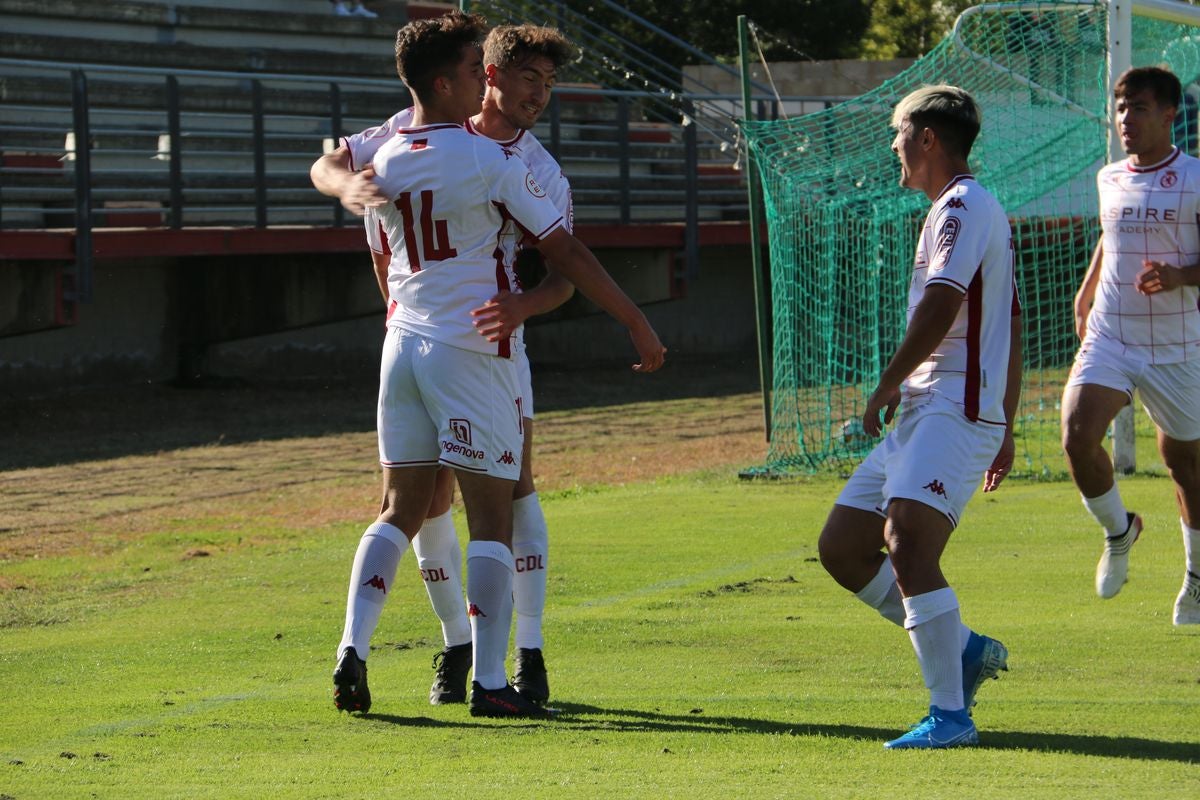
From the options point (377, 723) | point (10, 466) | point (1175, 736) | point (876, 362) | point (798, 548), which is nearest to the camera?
point (1175, 736)

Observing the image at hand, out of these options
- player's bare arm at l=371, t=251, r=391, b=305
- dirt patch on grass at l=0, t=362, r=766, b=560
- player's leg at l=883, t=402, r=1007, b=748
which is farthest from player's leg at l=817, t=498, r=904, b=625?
dirt patch on grass at l=0, t=362, r=766, b=560

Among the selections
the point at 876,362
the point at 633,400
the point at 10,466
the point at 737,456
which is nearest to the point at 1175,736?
the point at 876,362

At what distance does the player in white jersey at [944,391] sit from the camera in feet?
16.6

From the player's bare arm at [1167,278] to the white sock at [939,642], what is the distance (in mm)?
2856

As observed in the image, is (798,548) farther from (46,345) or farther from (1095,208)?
(46,345)

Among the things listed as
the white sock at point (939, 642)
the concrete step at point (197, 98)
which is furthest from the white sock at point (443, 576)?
the concrete step at point (197, 98)

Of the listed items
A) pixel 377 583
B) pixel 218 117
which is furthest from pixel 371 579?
pixel 218 117

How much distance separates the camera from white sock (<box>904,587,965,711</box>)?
200 inches

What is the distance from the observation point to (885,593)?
5594mm

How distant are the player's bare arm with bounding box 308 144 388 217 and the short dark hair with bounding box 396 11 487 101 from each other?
341mm

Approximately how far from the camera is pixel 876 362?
1373cm

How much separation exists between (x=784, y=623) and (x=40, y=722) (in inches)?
123

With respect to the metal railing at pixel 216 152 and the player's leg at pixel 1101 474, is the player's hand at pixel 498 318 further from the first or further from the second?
the metal railing at pixel 216 152

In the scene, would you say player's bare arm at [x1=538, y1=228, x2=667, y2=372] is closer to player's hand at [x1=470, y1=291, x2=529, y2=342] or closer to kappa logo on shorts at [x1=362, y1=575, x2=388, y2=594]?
player's hand at [x1=470, y1=291, x2=529, y2=342]
